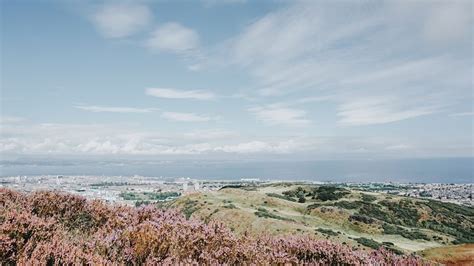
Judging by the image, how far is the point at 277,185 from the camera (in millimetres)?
52375

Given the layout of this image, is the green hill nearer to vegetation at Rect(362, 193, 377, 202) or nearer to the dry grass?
vegetation at Rect(362, 193, 377, 202)

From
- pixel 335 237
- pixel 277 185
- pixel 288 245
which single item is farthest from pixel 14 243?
pixel 277 185

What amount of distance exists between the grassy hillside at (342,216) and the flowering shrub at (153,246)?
12.1 metres

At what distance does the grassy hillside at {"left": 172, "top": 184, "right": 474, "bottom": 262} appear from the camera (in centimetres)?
2288

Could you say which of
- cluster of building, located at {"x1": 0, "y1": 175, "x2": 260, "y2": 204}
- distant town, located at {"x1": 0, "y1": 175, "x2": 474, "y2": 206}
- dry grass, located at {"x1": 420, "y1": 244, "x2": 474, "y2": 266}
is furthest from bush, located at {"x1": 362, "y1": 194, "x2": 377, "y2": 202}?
dry grass, located at {"x1": 420, "y1": 244, "x2": 474, "y2": 266}

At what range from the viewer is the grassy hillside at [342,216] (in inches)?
901

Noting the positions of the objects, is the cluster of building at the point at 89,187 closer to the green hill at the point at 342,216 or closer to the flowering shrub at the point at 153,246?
the flowering shrub at the point at 153,246

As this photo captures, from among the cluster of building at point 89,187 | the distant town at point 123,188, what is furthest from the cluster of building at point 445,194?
the cluster of building at point 89,187

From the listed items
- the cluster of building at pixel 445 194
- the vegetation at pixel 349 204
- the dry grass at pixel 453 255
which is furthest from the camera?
the cluster of building at pixel 445 194

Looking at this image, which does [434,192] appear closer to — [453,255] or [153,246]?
[453,255]

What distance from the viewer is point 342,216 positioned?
3095 cm

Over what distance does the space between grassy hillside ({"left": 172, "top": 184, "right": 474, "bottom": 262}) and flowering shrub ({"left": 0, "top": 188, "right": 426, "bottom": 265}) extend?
39.6 feet

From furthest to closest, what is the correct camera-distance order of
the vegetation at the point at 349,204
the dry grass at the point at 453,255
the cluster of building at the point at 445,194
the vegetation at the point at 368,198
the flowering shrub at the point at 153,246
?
the cluster of building at the point at 445,194
the vegetation at the point at 368,198
the vegetation at the point at 349,204
the dry grass at the point at 453,255
the flowering shrub at the point at 153,246

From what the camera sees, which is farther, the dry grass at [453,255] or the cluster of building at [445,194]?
the cluster of building at [445,194]
